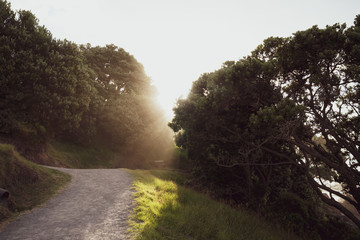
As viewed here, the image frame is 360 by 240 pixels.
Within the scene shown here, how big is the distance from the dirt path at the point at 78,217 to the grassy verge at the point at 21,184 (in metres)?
0.53

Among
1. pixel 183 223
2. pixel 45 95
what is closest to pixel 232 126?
pixel 183 223

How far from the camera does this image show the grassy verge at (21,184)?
6.90m

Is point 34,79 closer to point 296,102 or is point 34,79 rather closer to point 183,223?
point 183,223

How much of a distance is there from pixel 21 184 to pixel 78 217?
4.24 metres

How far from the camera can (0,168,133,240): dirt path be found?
508 centimetres

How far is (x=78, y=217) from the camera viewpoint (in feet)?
20.4

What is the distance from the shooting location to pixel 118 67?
30.9 meters

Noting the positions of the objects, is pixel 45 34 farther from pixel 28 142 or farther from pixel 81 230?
pixel 81 230

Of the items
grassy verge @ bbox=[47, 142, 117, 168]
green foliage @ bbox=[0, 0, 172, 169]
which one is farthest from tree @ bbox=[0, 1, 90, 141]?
grassy verge @ bbox=[47, 142, 117, 168]

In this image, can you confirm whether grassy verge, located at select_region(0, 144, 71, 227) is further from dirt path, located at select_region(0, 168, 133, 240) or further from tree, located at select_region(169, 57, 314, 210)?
tree, located at select_region(169, 57, 314, 210)

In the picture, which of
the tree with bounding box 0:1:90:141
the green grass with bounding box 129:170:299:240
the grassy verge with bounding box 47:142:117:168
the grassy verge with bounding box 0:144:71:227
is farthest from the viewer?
the grassy verge with bounding box 47:142:117:168

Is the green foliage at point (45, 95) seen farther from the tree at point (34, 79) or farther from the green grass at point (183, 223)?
the green grass at point (183, 223)

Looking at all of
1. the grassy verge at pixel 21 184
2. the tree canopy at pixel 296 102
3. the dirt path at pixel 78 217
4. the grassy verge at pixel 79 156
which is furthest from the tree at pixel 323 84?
the grassy verge at pixel 79 156

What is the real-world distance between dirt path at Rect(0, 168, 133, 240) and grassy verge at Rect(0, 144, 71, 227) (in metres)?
0.53
